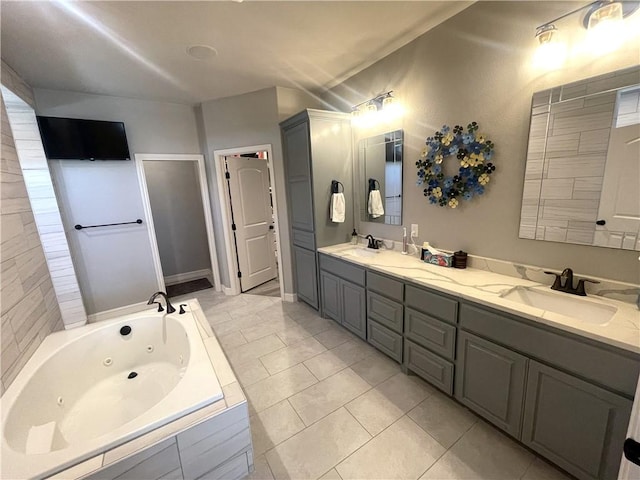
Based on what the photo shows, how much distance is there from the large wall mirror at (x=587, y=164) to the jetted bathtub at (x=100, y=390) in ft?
7.13

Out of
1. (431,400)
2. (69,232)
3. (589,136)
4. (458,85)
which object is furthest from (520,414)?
(69,232)

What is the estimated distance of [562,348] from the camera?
3.99ft

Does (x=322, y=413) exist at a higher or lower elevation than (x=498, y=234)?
lower

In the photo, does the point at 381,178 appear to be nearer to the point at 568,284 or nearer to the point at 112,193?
the point at 568,284

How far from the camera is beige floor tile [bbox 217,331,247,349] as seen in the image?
2.64 meters

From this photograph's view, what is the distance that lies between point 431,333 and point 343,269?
988 millimetres

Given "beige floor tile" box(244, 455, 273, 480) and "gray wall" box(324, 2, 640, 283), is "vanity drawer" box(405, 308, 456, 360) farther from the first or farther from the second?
"beige floor tile" box(244, 455, 273, 480)

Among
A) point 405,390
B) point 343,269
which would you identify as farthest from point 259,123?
point 405,390

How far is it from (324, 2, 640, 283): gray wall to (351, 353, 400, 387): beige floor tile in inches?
43.6

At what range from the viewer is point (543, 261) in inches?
65.9

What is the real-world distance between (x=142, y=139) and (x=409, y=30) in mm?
3195

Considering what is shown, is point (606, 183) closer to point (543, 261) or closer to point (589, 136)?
point (589, 136)

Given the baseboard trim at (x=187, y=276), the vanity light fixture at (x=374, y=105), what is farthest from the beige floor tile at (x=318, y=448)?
the baseboard trim at (x=187, y=276)

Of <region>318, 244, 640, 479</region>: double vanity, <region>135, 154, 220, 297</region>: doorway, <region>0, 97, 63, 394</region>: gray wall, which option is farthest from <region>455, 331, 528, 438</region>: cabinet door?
<region>135, 154, 220, 297</region>: doorway
